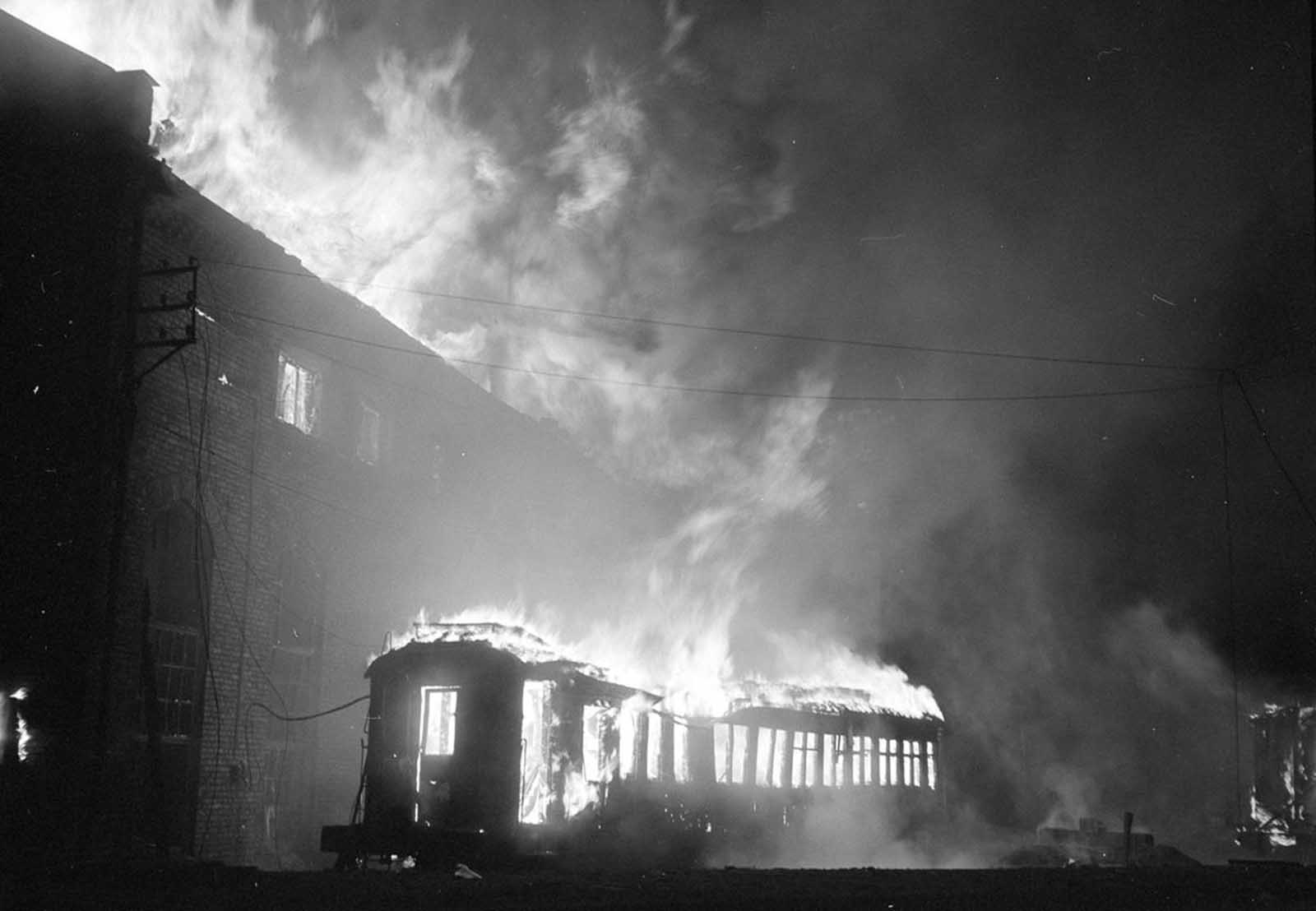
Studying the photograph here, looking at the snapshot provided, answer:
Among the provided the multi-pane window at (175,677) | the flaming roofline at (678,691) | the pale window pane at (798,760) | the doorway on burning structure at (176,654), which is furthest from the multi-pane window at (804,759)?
the multi-pane window at (175,677)

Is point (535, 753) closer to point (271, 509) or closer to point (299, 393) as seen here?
point (271, 509)

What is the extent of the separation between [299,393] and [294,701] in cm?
620

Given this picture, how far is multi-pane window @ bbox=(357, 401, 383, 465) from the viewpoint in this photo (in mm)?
26547

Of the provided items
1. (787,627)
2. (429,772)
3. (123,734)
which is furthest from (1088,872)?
(787,627)

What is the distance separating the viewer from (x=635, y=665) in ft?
97.4

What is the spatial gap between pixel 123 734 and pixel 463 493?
14.3 m

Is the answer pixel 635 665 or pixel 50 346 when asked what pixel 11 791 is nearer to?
pixel 50 346

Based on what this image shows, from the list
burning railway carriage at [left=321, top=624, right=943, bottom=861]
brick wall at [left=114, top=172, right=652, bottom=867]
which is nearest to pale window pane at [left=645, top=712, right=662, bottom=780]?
burning railway carriage at [left=321, top=624, right=943, bottom=861]

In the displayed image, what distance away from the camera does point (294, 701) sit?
2323 centimetres

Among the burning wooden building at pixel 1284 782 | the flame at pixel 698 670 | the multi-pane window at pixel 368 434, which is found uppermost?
the multi-pane window at pixel 368 434

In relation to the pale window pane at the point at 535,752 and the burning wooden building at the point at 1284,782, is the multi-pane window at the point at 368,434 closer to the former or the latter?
the pale window pane at the point at 535,752

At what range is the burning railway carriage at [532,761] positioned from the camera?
18.7 meters

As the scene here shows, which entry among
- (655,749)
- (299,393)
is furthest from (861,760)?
(299,393)

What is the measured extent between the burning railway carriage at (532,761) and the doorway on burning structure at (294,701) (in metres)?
2.64
